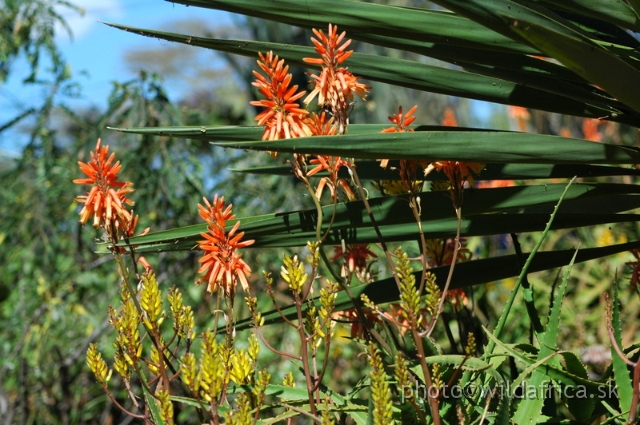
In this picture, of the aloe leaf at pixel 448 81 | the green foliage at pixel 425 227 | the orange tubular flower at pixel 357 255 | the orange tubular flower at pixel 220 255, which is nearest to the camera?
the green foliage at pixel 425 227

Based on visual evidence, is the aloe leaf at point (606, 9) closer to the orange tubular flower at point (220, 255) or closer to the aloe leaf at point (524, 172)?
the aloe leaf at point (524, 172)

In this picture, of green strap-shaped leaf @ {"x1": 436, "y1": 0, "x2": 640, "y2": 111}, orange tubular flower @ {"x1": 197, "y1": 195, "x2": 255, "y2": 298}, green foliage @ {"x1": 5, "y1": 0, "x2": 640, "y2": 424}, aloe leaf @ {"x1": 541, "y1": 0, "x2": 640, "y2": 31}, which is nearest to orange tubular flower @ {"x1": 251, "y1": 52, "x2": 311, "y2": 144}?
green foliage @ {"x1": 5, "y1": 0, "x2": 640, "y2": 424}

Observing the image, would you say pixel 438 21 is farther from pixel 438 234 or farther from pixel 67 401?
pixel 67 401

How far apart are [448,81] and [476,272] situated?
0.33 m

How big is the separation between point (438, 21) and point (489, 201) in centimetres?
30

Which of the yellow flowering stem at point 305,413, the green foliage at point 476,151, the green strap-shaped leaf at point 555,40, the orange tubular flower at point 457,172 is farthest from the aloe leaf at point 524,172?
the yellow flowering stem at point 305,413

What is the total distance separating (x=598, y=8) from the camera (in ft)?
3.22

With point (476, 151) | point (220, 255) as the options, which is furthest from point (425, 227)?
point (220, 255)

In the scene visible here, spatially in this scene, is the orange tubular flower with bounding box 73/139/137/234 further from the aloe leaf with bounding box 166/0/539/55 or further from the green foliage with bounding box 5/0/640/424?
the aloe leaf with bounding box 166/0/539/55

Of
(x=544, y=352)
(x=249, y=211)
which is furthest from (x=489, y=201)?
(x=249, y=211)

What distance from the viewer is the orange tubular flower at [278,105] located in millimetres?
980

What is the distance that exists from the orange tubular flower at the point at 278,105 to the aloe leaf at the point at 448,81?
66 millimetres

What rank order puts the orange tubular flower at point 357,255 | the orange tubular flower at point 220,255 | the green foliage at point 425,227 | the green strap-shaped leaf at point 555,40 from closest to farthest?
the green strap-shaped leaf at point 555,40, the green foliage at point 425,227, the orange tubular flower at point 220,255, the orange tubular flower at point 357,255

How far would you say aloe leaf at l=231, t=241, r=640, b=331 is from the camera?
114 centimetres
